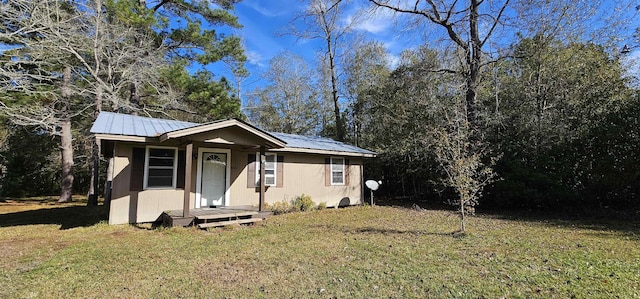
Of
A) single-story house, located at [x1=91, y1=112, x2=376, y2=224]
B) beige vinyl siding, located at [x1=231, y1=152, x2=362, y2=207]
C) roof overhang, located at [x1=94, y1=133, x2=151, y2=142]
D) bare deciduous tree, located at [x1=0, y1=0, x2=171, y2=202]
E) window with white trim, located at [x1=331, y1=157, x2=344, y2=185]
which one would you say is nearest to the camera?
roof overhang, located at [x1=94, y1=133, x2=151, y2=142]

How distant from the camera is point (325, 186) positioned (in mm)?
12273

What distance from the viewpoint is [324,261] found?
4.94 metres

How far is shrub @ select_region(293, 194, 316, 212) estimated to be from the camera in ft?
36.6

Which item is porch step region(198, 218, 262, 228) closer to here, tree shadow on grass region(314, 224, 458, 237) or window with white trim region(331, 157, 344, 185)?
Result: tree shadow on grass region(314, 224, 458, 237)

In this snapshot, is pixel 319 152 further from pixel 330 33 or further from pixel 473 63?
pixel 330 33

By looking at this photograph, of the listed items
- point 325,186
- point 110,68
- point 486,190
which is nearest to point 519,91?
point 486,190

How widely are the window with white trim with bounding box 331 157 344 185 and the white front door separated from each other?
4.50m

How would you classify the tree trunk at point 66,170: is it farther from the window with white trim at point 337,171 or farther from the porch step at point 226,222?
the window with white trim at point 337,171

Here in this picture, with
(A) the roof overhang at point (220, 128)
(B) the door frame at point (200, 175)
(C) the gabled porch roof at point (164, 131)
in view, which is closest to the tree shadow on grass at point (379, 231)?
(A) the roof overhang at point (220, 128)

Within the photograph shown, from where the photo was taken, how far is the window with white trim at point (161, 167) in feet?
27.7

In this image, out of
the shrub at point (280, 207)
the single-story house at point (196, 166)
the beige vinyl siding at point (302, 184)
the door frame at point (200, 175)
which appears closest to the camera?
the single-story house at point (196, 166)

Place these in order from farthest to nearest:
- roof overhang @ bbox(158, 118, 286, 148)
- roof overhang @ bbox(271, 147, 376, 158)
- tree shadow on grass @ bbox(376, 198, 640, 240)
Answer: roof overhang @ bbox(271, 147, 376, 158) → roof overhang @ bbox(158, 118, 286, 148) → tree shadow on grass @ bbox(376, 198, 640, 240)

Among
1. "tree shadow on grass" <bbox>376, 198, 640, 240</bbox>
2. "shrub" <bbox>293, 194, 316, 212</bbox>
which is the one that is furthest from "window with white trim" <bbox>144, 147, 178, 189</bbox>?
"tree shadow on grass" <bbox>376, 198, 640, 240</bbox>

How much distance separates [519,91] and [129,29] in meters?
15.4
